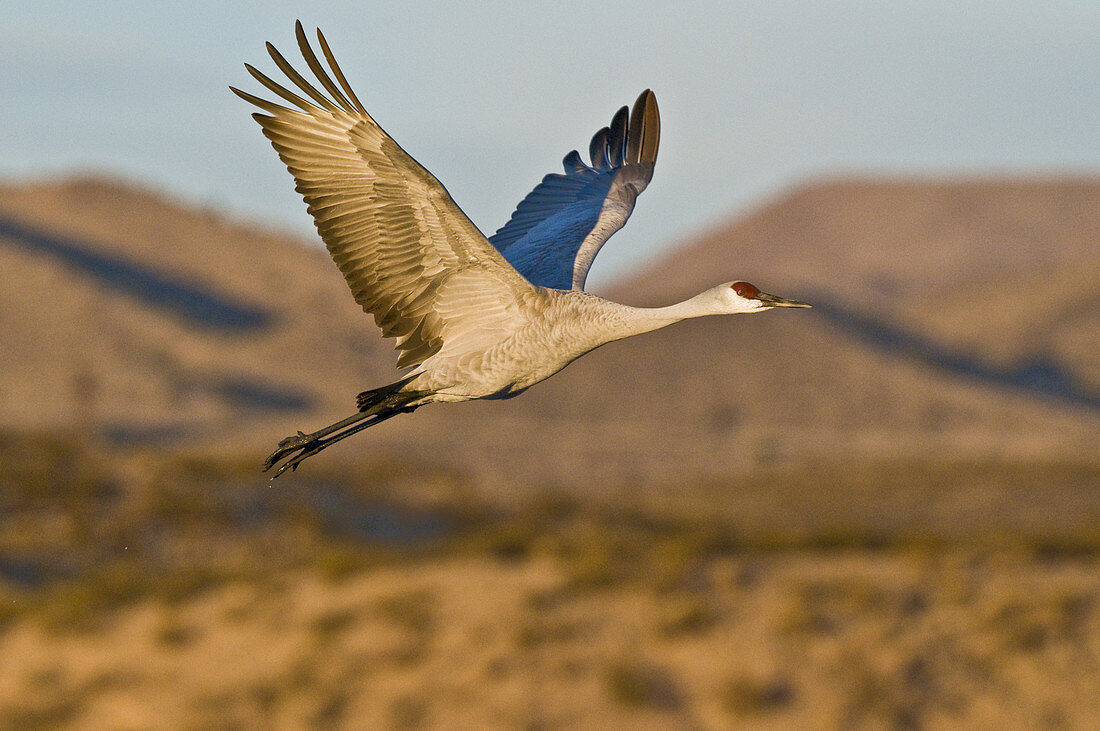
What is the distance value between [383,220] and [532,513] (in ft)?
110

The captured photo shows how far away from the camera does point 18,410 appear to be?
6456 centimetres

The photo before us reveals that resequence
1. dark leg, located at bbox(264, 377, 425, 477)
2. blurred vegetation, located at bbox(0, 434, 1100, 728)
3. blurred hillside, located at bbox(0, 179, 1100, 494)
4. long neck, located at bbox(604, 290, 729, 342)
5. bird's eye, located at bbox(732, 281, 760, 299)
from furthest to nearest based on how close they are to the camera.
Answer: blurred hillside, located at bbox(0, 179, 1100, 494)
blurred vegetation, located at bbox(0, 434, 1100, 728)
dark leg, located at bbox(264, 377, 425, 477)
bird's eye, located at bbox(732, 281, 760, 299)
long neck, located at bbox(604, 290, 729, 342)

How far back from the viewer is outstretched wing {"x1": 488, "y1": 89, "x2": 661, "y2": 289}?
1135 centimetres

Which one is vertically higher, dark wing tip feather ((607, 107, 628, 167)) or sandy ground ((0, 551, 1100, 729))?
dark wing tip feather ((607, 107, 628, 167))

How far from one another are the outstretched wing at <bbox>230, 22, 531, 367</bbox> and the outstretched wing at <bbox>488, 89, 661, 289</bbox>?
152cm

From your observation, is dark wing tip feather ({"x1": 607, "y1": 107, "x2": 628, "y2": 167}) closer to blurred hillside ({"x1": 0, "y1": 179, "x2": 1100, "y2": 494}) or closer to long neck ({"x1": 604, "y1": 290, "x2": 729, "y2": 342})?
long neck ({"x1": 604, "y1": 290, "x2": 729, "y2": 342})

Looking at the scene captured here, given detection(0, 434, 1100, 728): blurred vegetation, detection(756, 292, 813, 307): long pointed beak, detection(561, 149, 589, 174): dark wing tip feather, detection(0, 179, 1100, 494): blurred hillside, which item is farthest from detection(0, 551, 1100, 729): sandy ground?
detection(0, 179, 1100, 494): blurred hillside

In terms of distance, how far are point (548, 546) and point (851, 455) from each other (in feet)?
113

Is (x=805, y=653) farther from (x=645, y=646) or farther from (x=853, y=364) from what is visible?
(x=853, y=364)

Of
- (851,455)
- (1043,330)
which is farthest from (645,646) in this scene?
(1043,330)

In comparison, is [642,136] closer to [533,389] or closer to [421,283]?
[421,283]

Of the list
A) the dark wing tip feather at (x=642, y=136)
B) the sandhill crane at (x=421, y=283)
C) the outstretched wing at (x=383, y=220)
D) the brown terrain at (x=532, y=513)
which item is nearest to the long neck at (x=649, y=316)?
the sandhill crane at (x=421, y=283)

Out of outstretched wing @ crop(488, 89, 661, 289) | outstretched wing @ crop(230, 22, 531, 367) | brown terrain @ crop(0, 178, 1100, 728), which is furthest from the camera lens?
brown terrain @ crop(0, 178, 1100, 728)

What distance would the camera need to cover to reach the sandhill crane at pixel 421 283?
888 cm
